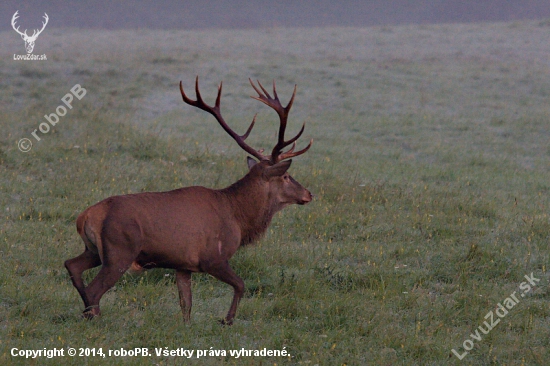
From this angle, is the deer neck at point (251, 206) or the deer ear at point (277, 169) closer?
the deer neck at point (251, 206)

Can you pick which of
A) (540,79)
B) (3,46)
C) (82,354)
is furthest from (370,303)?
(3,46)

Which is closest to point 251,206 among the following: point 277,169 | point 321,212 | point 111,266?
point 277,169

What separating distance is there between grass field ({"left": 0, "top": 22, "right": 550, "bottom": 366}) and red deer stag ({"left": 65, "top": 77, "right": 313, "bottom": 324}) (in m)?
0.39

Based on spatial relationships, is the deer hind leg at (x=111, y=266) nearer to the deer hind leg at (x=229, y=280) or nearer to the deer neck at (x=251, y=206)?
the deer hind leg at (x=229, y=280)

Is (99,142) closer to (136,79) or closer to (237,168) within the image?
(237,168)

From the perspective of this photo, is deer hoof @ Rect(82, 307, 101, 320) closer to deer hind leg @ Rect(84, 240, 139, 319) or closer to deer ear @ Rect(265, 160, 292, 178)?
deer hind leg @ Rect(84, 240, 139, 319)

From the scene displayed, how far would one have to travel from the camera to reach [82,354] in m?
5.41

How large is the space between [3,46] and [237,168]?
22.6 meters

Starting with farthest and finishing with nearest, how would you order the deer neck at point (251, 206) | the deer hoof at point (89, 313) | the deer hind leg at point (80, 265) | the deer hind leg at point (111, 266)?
the deer neck at point (251, 206)
the deer hind leg at point (80, 265)
the deer hoof at point (89, 313)
the deer hind leg at point (111, 266)

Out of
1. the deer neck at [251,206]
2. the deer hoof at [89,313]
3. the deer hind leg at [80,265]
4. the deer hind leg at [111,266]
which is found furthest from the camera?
the deer neck at [251,206]

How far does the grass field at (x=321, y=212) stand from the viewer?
6.19 meters

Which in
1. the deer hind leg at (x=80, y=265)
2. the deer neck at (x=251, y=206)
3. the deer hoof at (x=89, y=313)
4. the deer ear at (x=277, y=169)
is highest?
the deer ear at (x=277, y=169)

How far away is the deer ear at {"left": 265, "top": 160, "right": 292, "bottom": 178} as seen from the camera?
711 cm

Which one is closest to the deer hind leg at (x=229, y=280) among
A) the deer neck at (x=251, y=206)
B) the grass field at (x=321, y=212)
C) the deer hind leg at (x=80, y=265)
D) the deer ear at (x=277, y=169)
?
the grass field at (x=321, y=212)
